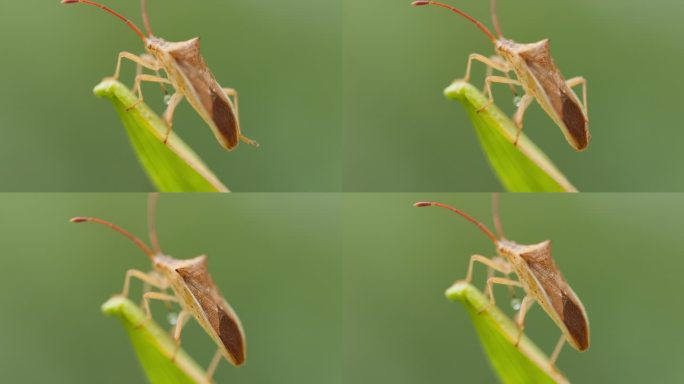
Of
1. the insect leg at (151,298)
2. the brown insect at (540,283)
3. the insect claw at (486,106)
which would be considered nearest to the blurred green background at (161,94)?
the insect leg at (151,298)

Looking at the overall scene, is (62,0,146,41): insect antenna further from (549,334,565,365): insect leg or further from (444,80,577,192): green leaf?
(549,334,565,365): insect leg

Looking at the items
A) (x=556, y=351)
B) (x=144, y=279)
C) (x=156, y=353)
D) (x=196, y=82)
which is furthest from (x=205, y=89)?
(x=556, y=351)

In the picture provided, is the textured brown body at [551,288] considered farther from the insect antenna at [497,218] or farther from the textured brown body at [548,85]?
the textured brown body at [548,85]

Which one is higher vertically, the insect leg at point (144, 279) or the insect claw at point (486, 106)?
the insect claw at point (486, 106)

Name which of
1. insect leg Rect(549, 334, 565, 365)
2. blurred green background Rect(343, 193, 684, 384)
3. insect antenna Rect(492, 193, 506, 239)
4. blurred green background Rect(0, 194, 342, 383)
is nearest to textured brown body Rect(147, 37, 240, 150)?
blurred green background Rect(0, 194, 342, 383)

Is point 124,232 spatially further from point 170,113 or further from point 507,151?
point 507,151
